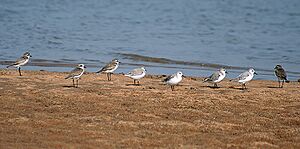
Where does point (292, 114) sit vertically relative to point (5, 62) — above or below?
below

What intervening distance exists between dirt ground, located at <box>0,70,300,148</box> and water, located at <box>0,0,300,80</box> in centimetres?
624

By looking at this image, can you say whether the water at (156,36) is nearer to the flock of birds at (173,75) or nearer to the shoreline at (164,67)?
the shoreline at (164,67)

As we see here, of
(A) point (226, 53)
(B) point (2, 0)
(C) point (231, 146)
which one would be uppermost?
(B) point (2, 0)

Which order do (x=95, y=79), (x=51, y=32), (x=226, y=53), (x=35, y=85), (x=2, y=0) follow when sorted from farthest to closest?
1. (x=2, y=0)
2. (x=51, y=32)
3. (x=226, y=53)
4. (x=95, y=79)
5. (x=35, y=85)

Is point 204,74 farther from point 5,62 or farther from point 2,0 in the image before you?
point 2,0

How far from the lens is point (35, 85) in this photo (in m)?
17.8

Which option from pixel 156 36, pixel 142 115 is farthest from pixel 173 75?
pixel 156 36

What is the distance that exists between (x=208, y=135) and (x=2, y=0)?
54535 millimetres

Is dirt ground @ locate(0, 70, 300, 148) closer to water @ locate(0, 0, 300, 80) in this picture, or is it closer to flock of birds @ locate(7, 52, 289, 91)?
flock of birds @ locate(7, 52, 289, 91)

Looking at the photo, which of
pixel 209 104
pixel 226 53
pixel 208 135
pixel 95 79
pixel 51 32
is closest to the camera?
pixel 208 135

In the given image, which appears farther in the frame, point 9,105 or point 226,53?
point 226,53

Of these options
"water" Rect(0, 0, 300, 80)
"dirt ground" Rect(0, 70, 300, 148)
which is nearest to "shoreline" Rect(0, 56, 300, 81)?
"water" Rect(0, 0, 300, 80)

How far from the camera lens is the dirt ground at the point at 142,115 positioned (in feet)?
39.7

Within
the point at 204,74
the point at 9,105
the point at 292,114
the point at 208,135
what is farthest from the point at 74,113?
the point at 204,74
